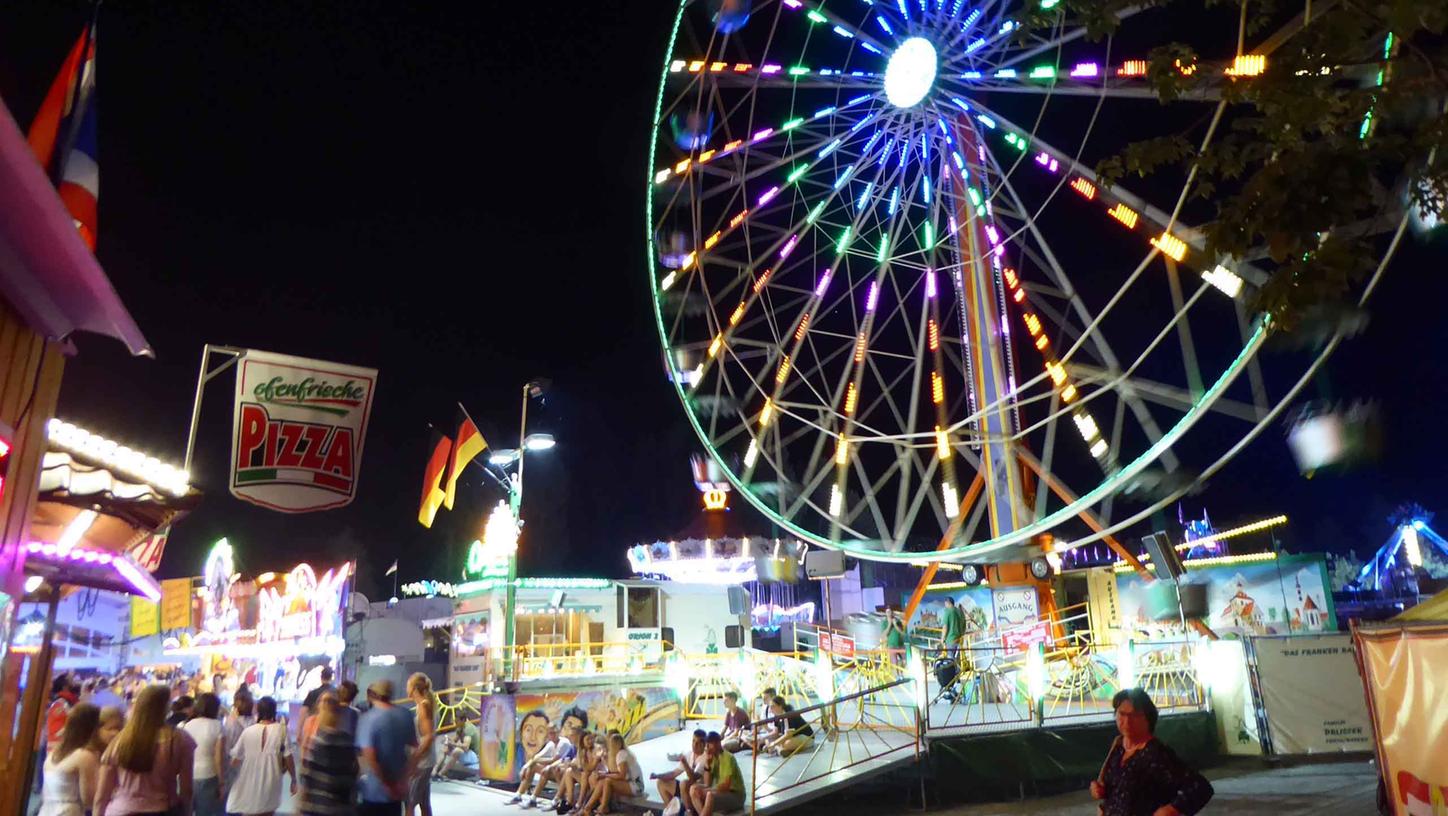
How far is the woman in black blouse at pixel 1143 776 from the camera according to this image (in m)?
4.25

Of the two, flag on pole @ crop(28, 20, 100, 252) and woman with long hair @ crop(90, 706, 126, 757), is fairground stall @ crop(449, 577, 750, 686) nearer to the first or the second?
woman with long hair @ crop(90, 706, 126, 757)

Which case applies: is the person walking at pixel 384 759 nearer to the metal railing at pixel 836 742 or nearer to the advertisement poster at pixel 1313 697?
the metal railing at pixel 836 742

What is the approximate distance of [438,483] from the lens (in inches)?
690

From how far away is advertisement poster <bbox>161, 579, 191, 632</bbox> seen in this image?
31.0m

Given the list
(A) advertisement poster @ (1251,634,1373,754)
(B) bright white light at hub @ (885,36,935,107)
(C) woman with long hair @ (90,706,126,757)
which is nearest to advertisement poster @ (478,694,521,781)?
(C) woman with long hair @ (90,706,126,757)

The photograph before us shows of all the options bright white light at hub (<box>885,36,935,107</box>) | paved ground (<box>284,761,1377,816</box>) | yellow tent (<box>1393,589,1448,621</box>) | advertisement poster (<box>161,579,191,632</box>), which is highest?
bright white light at hub (<box>885,36,935,107</box>)

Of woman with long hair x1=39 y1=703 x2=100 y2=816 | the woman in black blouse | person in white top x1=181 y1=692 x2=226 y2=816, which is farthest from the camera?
person in white top x1=181 y1=692 x2=226 y2=816

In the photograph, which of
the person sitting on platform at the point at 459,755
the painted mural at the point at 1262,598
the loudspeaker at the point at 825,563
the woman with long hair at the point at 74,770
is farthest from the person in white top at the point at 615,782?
the painted mural at the point at 1262,598

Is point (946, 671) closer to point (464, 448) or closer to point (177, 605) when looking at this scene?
point (464, 448)

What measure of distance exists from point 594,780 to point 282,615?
18.5 m

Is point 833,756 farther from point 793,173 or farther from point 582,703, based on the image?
point 793,173

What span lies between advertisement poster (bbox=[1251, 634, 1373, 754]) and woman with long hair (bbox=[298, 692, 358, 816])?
39.4 feet

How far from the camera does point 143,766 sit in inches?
201

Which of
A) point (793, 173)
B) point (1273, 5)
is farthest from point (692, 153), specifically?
point (1273, 5)
